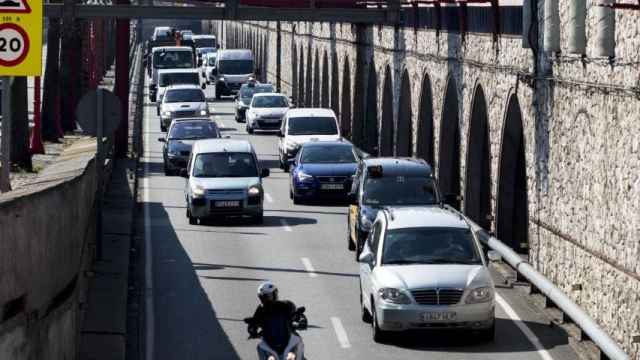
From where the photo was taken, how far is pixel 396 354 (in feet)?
68.2

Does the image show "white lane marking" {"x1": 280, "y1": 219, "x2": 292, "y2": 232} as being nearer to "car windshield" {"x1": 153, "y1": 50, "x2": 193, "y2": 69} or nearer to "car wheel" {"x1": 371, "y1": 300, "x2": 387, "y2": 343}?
"car wheel" {"x1": 371, "y1": 300, "x2": 387, "y2": 343}

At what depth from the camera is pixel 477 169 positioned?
35.4 m

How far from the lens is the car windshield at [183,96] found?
65188 millimetres

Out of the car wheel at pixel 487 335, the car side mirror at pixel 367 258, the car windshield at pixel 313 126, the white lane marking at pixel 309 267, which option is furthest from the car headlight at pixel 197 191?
the car wheel at pixel 487 335

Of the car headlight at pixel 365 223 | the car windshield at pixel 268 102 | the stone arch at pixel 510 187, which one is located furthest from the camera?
the car windshield at pixel 268 102

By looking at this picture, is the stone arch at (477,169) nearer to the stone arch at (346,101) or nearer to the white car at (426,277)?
the white car at (426,277)

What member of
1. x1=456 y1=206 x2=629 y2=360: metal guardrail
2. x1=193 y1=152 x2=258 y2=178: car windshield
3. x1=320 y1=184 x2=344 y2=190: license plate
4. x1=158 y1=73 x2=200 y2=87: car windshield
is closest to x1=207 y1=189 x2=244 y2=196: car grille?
x1=193 y1=152 x2=258 y2=178: car windshield

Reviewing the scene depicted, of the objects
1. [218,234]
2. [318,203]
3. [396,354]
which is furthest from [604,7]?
[318,203]

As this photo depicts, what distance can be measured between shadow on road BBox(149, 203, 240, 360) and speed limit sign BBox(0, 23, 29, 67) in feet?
15.9

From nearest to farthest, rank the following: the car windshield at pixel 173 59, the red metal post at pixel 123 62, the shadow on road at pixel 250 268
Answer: the shadow on road at pixel 250 268 → the red metal post at pixel 123 62 → the car windshield at pixel 173 59

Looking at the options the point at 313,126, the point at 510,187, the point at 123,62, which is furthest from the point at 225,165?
Result: the point at 123,62

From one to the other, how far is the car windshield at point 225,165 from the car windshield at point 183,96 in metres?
28.8

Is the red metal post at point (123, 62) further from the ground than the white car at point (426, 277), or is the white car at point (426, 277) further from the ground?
the red metal post at point (123, 62)

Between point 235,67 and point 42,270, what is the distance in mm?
74686
